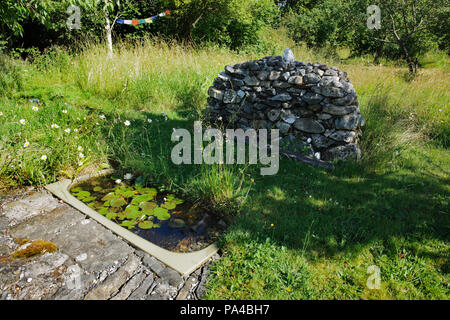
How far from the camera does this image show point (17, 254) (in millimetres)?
2062

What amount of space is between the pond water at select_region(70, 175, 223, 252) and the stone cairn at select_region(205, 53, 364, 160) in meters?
1.61

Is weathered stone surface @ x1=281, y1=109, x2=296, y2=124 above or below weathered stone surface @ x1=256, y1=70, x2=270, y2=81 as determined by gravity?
below

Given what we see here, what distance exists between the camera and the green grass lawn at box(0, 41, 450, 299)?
2.09 metres

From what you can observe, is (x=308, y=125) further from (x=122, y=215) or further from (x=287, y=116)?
(x=122, y=215)

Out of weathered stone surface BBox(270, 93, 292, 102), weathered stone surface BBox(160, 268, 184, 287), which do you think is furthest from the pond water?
weathered stone surface BBox(270, 93, 292, 102)

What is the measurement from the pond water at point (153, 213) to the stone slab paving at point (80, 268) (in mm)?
248

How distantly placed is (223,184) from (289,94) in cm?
219

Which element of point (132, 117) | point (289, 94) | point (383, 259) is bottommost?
point (383, 259)

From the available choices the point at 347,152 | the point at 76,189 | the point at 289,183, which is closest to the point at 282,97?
the point at 347,152

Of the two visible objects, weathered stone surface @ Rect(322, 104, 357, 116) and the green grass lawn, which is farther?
weathered stone surface @ Rect(322, 104, 357, 116)

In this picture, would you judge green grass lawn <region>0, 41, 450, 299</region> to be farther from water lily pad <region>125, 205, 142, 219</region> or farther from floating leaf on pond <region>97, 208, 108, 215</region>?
floating leaf on pond <region>97, 208, 108, 215</region>

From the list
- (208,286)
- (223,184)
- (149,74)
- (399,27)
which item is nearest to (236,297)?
(208,286)

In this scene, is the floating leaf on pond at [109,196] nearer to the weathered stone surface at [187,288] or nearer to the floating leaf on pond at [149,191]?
the floating leaf on pond at [149,191]

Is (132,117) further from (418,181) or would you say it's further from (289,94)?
(418,181)
